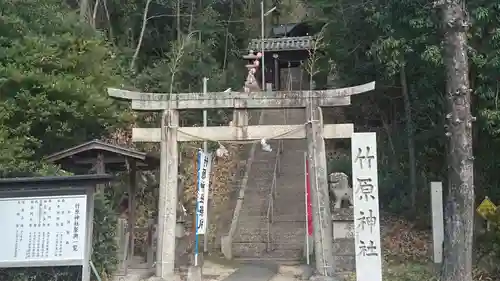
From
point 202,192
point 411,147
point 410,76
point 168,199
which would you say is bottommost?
point 168,199

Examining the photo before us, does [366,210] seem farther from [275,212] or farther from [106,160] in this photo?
[275,212]

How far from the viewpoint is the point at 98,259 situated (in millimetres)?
10969

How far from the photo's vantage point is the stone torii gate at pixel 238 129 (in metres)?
11.5

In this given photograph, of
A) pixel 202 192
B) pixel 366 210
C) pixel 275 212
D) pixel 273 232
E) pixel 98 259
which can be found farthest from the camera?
pixel 275 212

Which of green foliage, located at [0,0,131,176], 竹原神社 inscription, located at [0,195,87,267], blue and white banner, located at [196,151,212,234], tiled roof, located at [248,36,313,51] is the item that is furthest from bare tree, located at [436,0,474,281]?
tiled roof, located at [248,36,313,51]

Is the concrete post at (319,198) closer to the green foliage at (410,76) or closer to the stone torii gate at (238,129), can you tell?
the stone torii gate at (238,129)

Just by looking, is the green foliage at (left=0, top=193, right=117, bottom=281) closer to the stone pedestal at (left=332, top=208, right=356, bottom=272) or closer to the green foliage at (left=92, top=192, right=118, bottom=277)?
the green foliage at (left=92, top=192, right=118, bottom=277)

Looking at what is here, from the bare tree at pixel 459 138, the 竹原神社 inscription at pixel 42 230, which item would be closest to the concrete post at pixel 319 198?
the bare tree at pixel 459 138

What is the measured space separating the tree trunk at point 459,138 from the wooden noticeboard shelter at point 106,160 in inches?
235

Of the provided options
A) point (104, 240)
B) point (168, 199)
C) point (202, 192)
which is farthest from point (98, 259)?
point (202, 192)

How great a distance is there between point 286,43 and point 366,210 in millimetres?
20627

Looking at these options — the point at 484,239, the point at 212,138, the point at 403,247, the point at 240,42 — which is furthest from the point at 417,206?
the point at 240,42

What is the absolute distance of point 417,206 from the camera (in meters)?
15.0

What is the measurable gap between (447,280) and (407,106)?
22.8 feet
